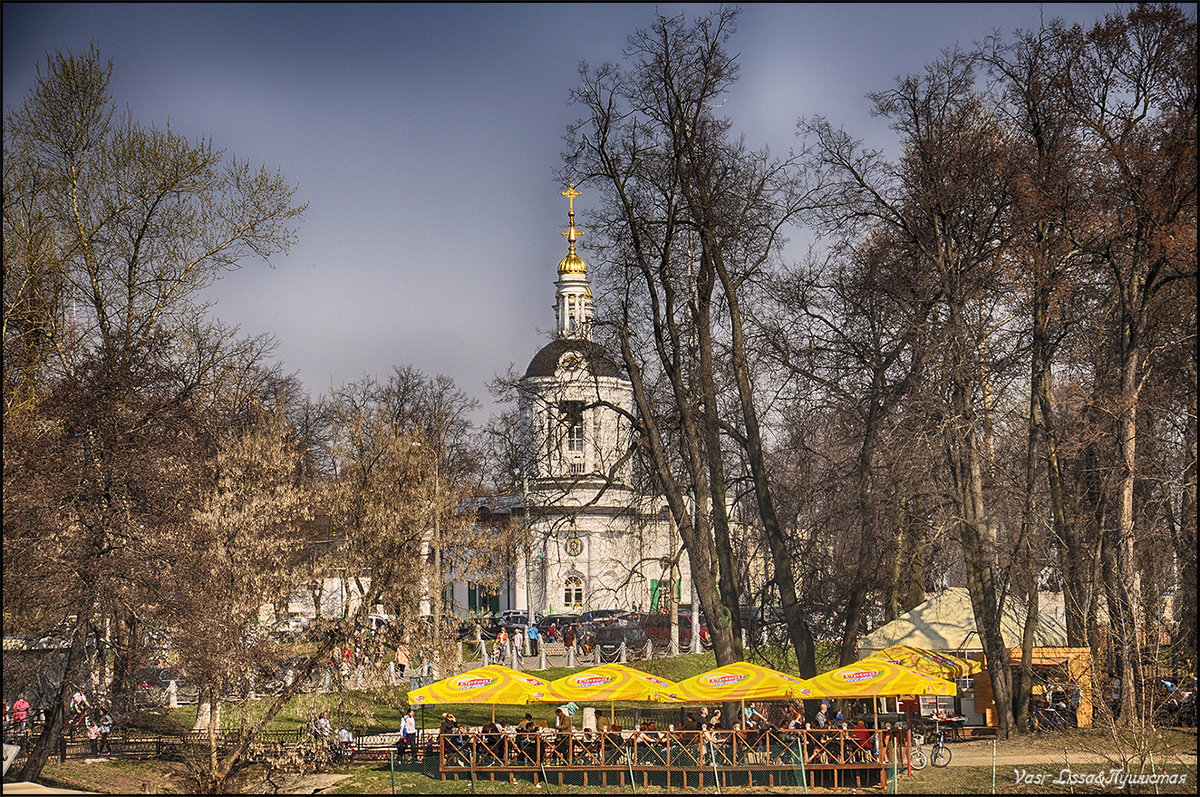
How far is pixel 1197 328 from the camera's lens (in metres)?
23.1

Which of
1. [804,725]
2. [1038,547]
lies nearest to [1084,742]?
[1038,547]

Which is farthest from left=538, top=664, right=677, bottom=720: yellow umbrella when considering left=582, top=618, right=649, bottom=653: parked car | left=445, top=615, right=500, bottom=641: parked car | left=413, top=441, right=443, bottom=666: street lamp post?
left=582, top=618, right=649, bottom=653: parked car

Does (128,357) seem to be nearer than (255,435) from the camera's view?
Yes

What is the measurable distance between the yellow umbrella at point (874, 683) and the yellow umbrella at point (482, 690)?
5.09 meters

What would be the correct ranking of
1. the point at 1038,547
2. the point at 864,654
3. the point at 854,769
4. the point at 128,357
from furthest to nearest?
the point at 864,654
the point at 1038,547
the point at 128,357
the point at 854,769

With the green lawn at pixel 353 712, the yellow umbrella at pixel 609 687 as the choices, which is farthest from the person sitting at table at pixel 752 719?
the green lawn at pixel 353 712

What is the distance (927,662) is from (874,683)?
5928 millimetres

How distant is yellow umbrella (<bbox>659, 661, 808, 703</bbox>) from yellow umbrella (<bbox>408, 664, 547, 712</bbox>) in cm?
307

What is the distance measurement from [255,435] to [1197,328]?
63.1 feet

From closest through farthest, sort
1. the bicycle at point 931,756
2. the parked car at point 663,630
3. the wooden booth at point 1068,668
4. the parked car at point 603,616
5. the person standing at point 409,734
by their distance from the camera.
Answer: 1. the bicycle at point 931,756
2. the person standing at point 409,734
3. the wooden booth at point 1068,668
4. the parked car at point 663,630
5. the parked car at point 603,616

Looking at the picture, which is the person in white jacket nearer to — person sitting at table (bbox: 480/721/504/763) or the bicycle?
person sitting at table (bbox: 480/721/504/763)

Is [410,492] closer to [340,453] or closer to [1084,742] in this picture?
[340,453]

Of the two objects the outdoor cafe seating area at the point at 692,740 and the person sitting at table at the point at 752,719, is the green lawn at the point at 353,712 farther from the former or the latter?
the person sitting at table at the point at 752,719

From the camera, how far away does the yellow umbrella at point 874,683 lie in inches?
851
